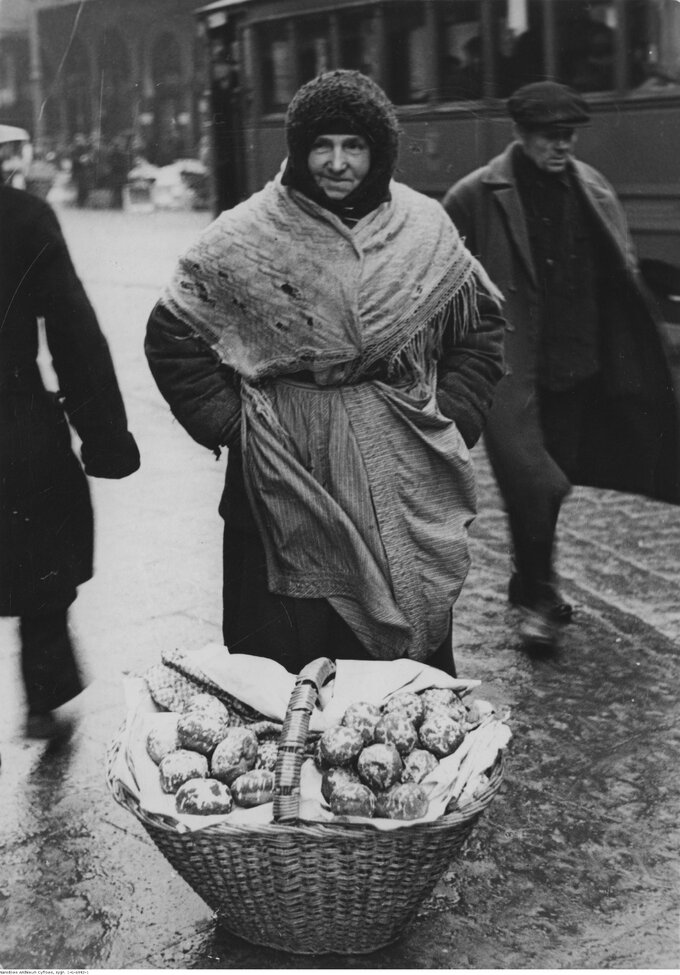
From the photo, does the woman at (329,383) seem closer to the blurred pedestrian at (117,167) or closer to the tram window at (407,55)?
the blurred pedestrian at (117,167)

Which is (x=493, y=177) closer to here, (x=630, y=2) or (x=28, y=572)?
(x=28, y=572)

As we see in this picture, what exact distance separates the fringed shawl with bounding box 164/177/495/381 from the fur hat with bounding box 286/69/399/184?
0.41ft

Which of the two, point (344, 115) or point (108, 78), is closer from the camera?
point (344, 115)

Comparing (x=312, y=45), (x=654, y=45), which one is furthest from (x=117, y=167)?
(x=654, y=45)

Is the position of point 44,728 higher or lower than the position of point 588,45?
lower

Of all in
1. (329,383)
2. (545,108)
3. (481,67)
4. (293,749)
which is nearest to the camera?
(293,749)

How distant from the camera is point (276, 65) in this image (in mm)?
7109

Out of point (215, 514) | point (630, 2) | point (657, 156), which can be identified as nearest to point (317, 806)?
point (215, 514)

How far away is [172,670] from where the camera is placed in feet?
9.34

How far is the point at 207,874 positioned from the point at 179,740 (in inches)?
11.0

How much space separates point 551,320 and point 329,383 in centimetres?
170

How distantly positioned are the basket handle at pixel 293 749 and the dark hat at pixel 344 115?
1.27 meters

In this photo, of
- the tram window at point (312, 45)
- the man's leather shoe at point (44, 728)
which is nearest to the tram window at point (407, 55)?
the tram window at point (312, 45)

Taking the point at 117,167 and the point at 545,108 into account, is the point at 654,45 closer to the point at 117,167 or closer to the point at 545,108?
A: the point at 545,108
